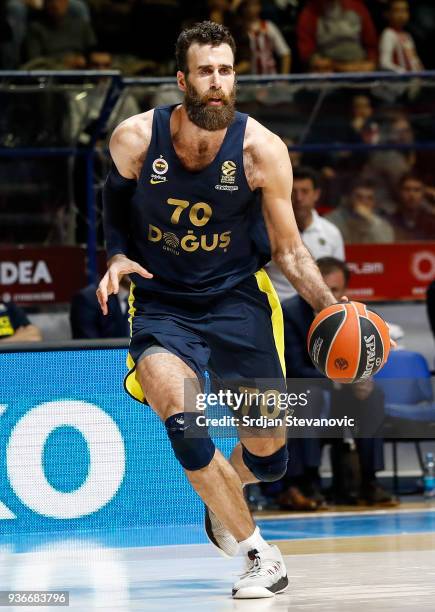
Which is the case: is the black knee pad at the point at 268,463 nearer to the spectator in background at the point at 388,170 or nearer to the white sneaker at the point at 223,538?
the white sneaker at the point at 223,538

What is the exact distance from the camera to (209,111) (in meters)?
5.53

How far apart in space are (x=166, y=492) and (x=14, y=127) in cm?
387

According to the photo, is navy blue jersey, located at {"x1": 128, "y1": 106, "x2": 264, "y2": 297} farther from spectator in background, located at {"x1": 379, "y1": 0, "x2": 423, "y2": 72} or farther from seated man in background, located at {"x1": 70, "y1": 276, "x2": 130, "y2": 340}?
spectator in background, located at {"x1": 379, "y1": 0, "x2": 423, "y2": 72}

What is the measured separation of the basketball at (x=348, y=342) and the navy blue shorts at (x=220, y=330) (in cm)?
43

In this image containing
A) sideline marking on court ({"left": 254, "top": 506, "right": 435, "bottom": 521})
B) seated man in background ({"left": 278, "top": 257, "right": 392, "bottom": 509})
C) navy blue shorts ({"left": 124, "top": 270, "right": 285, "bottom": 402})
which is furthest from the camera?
seated man in background ({"left": 278, "top": 257, "right": 392, "bottom": 509})

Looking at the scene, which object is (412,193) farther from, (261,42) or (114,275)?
(114,275)

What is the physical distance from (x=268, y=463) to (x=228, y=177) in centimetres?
A: 135

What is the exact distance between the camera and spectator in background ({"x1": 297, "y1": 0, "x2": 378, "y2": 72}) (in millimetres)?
12958

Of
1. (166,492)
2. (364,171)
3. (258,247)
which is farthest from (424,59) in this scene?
(258,247)

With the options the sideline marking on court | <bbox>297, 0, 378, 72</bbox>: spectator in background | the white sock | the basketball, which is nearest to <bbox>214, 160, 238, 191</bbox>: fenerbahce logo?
the basketball

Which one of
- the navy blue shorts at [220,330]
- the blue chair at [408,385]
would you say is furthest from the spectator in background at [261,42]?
the navy blue shorts at [220,330]

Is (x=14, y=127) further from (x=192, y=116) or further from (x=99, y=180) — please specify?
(x=192, y=116)

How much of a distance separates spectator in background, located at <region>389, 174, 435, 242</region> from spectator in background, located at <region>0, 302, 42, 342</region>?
147 inches

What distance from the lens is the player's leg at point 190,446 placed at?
5227mm
